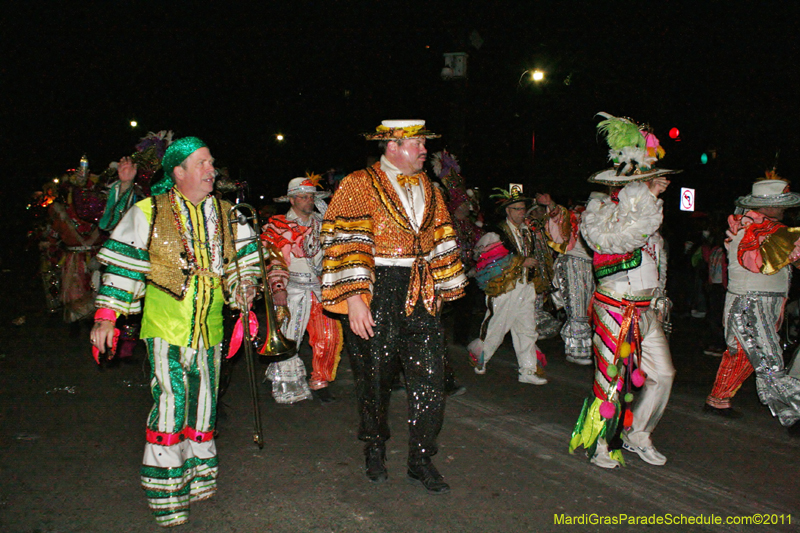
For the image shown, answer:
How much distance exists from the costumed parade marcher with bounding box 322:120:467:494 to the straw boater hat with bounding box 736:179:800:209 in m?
3.02

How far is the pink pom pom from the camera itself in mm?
4438

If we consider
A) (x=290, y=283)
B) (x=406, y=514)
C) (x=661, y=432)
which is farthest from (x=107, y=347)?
(x=661, y=432)

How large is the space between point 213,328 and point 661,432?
12.0ft

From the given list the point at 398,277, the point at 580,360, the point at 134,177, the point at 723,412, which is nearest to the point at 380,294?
the point at 398,277

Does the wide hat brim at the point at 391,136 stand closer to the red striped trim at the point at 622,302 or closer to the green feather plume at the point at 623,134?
the green feather plume at the point at 623,134

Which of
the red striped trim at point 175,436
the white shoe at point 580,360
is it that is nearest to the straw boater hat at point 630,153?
the red striped trim at point 175,436

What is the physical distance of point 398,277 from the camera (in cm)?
395

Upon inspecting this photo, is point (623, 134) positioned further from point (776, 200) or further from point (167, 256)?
point (167, 256)

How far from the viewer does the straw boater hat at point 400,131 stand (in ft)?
12.9

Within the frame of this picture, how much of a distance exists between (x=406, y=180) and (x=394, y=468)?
6.41 feet

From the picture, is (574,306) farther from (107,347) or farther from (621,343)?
(107,347)

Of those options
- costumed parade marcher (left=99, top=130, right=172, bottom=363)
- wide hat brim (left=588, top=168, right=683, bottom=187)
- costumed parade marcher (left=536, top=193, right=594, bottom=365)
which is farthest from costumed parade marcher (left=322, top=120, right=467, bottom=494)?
costumed parade marcher (left=536, top=193, right=594, bottom=365)

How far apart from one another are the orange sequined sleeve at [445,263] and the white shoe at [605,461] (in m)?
1.57

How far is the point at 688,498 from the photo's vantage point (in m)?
4.02
